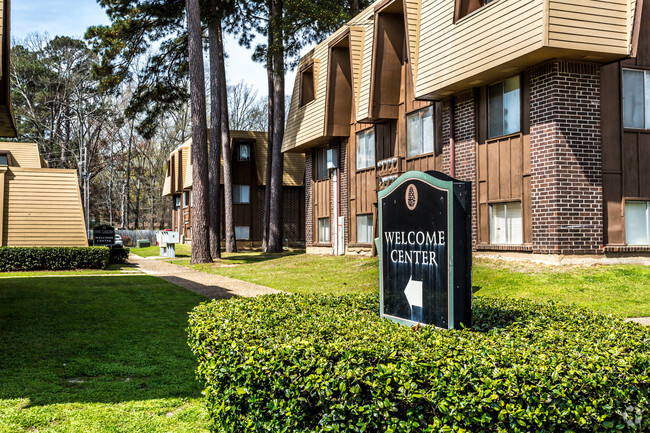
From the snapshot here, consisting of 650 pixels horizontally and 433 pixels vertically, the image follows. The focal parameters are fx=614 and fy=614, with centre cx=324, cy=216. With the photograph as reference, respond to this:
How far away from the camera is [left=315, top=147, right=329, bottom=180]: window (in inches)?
1067

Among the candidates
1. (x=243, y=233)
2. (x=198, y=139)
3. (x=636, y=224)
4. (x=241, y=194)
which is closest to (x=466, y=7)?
(x=636, y=224)

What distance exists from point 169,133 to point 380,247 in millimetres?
61566

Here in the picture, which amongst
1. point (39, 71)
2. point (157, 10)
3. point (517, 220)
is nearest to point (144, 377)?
point (517, 220)

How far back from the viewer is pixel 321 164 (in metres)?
27.5

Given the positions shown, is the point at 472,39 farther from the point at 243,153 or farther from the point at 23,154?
the point at 23,154

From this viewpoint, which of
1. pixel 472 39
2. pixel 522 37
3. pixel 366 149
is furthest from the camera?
pixel 366 149

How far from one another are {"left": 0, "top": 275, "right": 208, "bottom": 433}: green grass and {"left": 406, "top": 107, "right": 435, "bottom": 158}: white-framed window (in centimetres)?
895

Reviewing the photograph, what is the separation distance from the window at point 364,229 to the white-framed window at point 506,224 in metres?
7.23

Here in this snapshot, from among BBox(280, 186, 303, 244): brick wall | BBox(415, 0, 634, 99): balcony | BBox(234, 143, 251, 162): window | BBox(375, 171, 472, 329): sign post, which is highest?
BBox(234, 143, 251, 162): window

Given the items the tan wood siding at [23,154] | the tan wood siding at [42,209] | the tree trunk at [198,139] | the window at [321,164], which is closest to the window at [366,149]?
the window at [321,164]

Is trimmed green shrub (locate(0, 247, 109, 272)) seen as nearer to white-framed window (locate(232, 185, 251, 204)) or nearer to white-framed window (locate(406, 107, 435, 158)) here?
white-framed window (locate(406, 107, 435, 158))

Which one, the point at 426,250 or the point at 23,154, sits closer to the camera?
the point at 426,250

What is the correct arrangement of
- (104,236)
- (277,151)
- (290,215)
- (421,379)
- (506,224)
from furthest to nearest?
(290,215)
(277,151)
(104,236)
(506,224)
(421,379)

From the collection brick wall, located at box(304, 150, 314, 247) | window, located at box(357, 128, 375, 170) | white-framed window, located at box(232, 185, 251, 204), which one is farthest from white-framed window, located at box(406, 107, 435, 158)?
white-framed window, located at box(232, 185, 251, 204)
